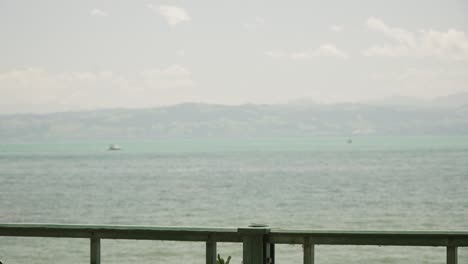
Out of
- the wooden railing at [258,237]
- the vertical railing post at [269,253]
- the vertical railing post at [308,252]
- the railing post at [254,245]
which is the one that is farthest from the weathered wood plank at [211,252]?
the vertical railing post at [308,252]

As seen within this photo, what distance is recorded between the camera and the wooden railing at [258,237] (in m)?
5.63

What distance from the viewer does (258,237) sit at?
232 inches

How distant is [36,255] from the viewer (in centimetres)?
2747

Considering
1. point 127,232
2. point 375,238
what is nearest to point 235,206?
point 127,232

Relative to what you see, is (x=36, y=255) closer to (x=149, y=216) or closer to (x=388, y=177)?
(x=149, y=216)

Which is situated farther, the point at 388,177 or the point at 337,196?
the point at 388,177

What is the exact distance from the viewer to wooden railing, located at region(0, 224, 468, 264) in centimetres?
563

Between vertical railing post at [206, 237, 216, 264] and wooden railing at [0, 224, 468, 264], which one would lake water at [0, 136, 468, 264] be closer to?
wooden railing at [0, 224, 468, 264]

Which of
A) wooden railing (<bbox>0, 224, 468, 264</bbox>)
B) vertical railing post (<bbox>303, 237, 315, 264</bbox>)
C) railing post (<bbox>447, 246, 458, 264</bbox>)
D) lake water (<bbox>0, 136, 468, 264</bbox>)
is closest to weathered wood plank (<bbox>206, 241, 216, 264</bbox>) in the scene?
wooden railing (<bbox>0, 224, 468, 264</bbox>)

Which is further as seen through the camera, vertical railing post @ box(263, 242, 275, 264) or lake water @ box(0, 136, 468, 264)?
lake water @ box(0, 136, 468, 264)

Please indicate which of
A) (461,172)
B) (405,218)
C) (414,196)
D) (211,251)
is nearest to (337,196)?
(414,196)

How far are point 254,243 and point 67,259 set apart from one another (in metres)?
21.2

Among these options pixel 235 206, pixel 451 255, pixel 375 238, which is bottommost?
pixel 451 255

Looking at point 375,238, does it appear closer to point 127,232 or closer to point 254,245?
point 254,245
